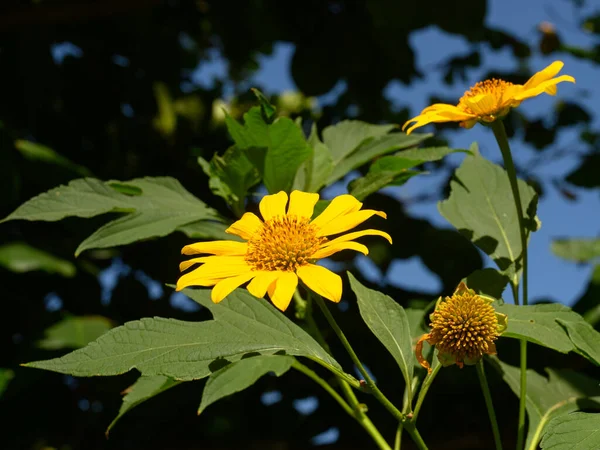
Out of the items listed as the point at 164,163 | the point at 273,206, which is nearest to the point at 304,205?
the point at 273,206

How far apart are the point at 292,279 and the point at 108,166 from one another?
1.59 meters

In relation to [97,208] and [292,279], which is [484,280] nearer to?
[292,279]

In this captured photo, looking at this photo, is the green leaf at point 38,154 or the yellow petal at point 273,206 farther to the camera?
the green leaf at point 38,154

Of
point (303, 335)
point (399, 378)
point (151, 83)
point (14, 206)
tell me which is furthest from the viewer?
point (151, 83)

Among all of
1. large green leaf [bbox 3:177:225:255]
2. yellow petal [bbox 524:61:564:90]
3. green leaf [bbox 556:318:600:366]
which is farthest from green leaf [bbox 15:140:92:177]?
green leaf [bbox 556:318:600:366]

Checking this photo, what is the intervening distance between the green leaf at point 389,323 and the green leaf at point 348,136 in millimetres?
303

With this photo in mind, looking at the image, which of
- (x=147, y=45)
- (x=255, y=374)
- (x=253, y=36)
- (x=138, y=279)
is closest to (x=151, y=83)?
(x=147, y=45)

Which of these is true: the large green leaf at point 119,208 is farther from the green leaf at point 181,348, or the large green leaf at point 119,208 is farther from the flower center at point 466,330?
the flower center at point 466,330

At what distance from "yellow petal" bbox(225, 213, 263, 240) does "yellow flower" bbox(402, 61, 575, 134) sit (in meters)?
0.21

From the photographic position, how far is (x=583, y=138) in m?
3.00

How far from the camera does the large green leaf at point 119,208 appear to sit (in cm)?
77

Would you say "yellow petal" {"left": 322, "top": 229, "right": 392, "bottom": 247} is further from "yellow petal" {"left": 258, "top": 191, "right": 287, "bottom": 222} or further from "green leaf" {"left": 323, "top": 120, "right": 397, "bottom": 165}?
"green leaf" {"left": 323, "top": 120, "right": 397, "bottom": 165}

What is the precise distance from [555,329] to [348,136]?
0.47m

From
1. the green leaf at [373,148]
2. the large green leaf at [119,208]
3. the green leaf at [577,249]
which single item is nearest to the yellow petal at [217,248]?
the large green leaf at [119,208]
